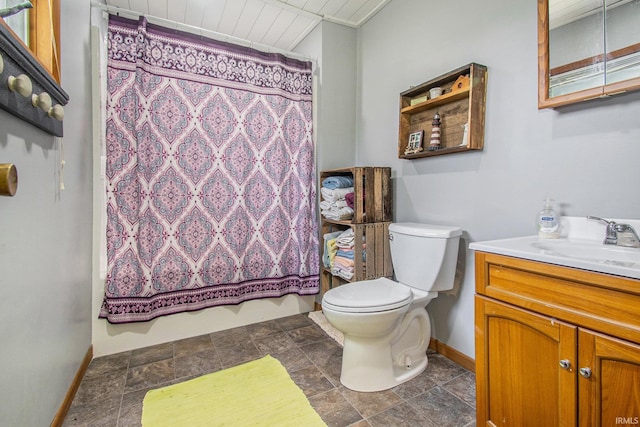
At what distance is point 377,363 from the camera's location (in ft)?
4.98

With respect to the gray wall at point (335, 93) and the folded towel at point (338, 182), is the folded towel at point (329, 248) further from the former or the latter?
the gray wall at point (335, 93)

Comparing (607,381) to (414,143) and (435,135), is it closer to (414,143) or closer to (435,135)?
(435,135)

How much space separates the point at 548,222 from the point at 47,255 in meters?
1.95

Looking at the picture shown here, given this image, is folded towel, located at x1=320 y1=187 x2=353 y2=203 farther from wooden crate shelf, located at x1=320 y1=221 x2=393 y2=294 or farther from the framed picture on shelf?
the framed picture on shelf

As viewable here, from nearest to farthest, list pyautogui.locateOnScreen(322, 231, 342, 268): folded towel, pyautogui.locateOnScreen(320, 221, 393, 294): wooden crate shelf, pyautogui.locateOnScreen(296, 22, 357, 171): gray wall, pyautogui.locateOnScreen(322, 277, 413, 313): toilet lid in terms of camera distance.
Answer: pyautogui.locateOnScreen(322, 277, 413, 313): toilet lid, pyautogui.locateOnScreen(320, 221, 393, 294): wooden crate shelf, pyautogui.locateOnScreen(322, 231, 342, 268): folded towel, pyautogui.locateOnScreen(296, 22, 357, 171): gray wall

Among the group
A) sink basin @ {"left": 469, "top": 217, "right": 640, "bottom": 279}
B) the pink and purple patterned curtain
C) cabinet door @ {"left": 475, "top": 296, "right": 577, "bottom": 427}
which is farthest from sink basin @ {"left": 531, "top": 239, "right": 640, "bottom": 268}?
the pink and purple patterned curtain

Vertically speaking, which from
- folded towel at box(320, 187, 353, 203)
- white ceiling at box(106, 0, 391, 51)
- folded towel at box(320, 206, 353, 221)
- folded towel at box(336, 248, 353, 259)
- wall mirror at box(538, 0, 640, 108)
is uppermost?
white ceiling at box(106, 0, 391, 51)

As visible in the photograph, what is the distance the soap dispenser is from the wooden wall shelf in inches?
16.8

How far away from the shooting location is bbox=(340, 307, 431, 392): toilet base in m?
1.50

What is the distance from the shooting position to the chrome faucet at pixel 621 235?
A: 3.38 feet

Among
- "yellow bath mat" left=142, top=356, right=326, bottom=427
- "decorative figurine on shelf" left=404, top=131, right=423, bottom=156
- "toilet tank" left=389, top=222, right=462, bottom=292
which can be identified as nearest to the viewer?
"yellow bath mat" left=142, top=356, right=326, bottom=427

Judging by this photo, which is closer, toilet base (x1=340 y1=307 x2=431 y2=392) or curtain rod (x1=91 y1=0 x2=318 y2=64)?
toilet base (x1=340 y1=307 x2=431 y2=392)

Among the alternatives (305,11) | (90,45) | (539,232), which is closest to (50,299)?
(90,45)

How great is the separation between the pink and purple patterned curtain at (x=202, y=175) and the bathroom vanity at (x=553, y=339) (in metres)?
1.46
